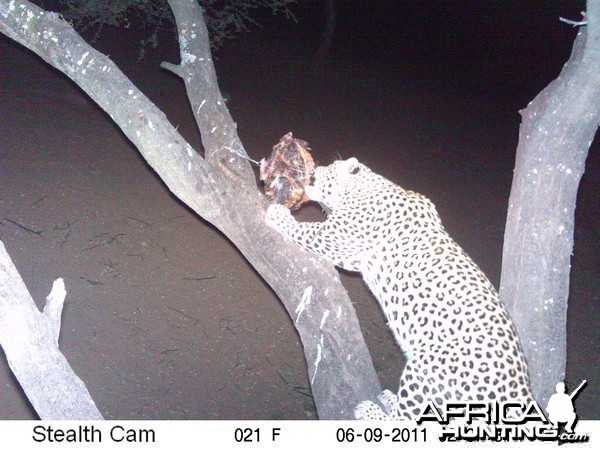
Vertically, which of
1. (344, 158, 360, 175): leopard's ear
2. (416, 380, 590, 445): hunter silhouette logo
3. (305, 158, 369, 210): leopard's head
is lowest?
(416, 380, 590, 445): hunter silhouette logo

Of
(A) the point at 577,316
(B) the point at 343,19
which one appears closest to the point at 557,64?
(B) the point at 343,19

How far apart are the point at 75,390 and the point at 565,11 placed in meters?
25.4

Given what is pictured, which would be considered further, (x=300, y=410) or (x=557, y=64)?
(x=557, y=64)

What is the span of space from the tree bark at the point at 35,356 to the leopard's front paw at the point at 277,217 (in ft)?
3.87

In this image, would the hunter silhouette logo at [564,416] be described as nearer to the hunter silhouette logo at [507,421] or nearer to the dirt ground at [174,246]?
the hunter silhouette logo at [507,421]

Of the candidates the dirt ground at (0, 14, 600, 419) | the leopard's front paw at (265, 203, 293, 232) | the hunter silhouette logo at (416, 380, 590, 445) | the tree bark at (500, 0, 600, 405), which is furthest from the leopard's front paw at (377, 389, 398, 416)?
the dirt ground at (0, 14, 600, 419)

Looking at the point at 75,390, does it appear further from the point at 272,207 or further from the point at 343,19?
the point at 343,19

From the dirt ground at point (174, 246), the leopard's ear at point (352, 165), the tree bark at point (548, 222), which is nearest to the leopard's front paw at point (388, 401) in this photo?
the tree bark at point (548, 222)

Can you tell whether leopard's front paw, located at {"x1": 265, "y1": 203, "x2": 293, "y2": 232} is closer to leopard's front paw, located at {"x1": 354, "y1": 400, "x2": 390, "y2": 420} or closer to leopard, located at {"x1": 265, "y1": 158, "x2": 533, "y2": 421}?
leopard, located at {"x1": 265, "y1": 158, "x2": 533, "y2": 421}

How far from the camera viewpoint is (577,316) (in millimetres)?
7617

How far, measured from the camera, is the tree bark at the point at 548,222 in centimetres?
285

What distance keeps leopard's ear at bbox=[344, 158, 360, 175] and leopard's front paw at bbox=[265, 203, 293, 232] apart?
467mm

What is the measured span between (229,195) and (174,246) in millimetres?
3769

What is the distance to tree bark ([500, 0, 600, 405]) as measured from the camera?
285 centimetres
